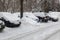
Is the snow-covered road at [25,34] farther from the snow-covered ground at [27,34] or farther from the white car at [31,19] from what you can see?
the white car at [31,19]

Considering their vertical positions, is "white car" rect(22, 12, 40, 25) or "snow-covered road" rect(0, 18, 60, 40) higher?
"snow-covered road" rect(0, 18, 60, 40)

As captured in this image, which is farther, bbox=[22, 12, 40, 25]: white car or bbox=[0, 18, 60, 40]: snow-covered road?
bbox=[22, 12, 40, 25]: white car

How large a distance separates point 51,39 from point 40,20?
14.3 metres

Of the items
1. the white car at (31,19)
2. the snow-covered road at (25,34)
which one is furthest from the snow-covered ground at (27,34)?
the white car at (31,19)

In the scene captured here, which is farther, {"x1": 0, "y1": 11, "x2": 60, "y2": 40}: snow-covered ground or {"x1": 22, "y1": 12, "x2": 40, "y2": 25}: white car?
{"x1": 22, "y1": 12, "x2": 40, "y2": 25}: white car

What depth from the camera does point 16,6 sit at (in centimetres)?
4438

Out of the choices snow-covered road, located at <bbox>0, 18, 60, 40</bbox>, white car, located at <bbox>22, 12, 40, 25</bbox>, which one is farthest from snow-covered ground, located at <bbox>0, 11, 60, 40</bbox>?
white car, located at <bbox>22, 12, 40, 25</bbox>

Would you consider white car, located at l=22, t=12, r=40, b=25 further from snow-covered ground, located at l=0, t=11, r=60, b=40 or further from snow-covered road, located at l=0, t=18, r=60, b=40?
snow-covered road, located at l=0, t=18, r=60, b=40

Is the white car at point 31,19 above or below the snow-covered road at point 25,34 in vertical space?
below

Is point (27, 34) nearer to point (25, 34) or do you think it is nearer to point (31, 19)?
point (25, 34)

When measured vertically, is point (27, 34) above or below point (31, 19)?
above

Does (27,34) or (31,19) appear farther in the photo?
(31,19)

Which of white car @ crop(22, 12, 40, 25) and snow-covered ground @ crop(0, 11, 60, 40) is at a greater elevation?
snow-covered ground @ crop(0, 11, 60, 40)

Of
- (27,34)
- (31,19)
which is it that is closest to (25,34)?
(27,34)
